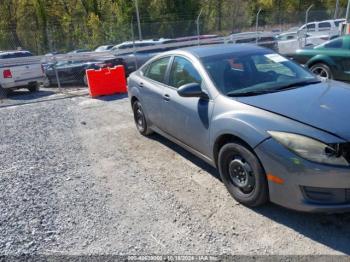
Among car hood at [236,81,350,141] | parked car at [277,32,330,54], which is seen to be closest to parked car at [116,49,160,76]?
parked car at [277,32,330,54]

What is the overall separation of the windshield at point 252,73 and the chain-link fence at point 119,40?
8164 mm

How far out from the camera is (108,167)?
4488 mm

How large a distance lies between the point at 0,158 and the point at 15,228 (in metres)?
2.43

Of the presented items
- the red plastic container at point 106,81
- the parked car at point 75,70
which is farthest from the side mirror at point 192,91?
the parked car at point 75,70

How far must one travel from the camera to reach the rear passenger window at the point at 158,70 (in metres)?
4.46

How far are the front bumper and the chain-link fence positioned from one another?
9.48 metres

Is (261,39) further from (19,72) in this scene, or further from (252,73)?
(252,73)

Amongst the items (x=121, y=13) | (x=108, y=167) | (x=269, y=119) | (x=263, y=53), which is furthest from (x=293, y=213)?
(x=121, y=13)

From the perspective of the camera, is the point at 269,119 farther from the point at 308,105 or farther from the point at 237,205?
the point at 237,205

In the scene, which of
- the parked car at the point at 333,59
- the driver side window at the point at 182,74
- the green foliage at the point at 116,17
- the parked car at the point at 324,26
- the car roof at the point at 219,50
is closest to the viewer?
the driver side window at the point at 182,74

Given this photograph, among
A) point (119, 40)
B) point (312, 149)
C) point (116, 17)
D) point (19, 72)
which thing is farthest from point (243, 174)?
point (116, 17)

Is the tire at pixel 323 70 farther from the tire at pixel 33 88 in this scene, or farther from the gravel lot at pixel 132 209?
the tire at pixel 33 88

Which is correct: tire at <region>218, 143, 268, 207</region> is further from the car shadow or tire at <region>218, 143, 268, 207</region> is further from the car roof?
the car roof

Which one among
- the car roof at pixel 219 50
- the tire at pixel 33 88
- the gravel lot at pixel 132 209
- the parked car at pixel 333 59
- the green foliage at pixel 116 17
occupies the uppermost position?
the green foliage at pixel 116 17
